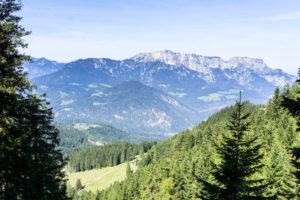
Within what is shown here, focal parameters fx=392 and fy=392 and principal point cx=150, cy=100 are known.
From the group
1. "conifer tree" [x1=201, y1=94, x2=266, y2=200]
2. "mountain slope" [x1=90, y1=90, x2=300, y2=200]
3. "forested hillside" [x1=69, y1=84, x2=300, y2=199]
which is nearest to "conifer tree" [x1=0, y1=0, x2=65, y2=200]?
"conifer tree" [x1=201, y1=94, x2=266, y2=200]

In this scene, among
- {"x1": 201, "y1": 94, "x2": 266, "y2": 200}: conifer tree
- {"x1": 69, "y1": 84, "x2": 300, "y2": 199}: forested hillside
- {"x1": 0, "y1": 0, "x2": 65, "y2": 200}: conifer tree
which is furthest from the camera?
{"x1": 69, "y1": 84, "x2": 300, "y2": 199}: forested hillside

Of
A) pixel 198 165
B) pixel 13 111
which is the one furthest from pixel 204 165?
pixel 13 111

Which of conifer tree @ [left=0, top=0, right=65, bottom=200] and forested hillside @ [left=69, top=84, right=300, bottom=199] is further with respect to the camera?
forested hillside @ [left=69, top=84, right=300, bottom=199]

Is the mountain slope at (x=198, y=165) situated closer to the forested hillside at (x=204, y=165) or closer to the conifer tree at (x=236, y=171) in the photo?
the forested hillside at (x=204, y=165)

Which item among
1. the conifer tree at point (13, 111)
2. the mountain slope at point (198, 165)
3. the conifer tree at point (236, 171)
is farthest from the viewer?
the mountain slope at point (198, 165)

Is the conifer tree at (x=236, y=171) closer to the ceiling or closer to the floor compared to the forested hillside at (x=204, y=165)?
closer to the ceiling

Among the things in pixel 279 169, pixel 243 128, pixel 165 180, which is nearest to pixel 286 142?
pixel 279 169

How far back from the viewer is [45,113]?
108 ft

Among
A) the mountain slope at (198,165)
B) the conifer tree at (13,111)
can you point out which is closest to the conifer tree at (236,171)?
the conifer tree at (13,111)

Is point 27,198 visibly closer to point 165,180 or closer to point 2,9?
point 2,9

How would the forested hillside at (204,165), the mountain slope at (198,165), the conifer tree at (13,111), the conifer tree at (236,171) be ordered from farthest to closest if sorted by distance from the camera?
1. the mountain slope at (198,165)
2. the forested hillside at (204,165)
3. the conifer tree at (13,111)
4. the conifer tree at (236,171)

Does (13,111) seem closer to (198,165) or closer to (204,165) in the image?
(198,165)

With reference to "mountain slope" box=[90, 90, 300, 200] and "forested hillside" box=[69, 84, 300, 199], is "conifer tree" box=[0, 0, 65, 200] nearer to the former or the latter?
"forested hillside" box=[69, 84, 300, 199]

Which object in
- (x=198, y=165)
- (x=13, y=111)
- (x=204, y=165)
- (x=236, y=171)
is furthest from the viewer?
(x=204, y=165)
